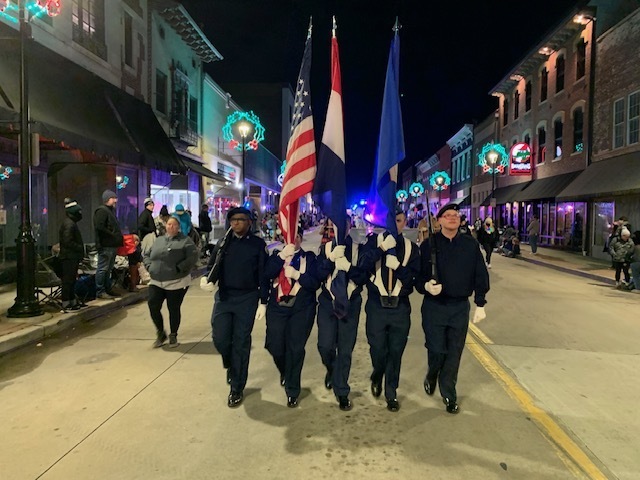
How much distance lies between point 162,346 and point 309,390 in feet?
8.79

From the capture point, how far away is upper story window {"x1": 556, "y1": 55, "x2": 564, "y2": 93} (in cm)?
2641

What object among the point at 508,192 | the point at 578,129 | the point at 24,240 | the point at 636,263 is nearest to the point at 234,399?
the point at 24,240

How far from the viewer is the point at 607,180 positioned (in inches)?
762

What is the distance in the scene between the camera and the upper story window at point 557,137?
2643 cm

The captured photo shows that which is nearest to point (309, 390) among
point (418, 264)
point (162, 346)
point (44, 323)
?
point (418, 264)

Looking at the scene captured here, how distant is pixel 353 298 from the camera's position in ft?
15.4

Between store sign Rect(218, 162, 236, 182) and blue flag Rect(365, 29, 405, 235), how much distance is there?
23.1 meters

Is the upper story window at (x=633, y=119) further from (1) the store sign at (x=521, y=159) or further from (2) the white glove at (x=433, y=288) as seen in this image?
(2) the white glove at (x=433, y=288)

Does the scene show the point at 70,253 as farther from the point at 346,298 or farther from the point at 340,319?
the point at 346,298

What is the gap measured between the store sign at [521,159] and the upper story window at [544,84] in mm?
3164

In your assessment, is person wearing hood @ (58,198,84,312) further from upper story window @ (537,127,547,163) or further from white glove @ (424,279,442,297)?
upper story window @ (537,127,547,163)

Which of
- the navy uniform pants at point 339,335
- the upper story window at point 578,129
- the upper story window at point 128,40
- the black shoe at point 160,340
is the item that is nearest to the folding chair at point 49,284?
the black shoe at point 160,340

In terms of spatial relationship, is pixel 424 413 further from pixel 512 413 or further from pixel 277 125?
pixel 277 125

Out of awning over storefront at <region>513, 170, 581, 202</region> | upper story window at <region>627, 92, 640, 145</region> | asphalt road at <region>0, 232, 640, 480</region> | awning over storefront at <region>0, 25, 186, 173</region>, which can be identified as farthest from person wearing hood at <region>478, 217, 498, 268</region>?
awning over storefront at <region>0, 25, 186, 173</region>
